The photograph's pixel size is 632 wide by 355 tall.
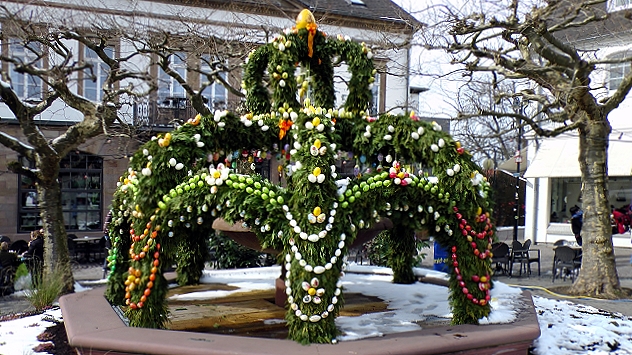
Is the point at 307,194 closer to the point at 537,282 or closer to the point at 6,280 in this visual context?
the point at 6,280

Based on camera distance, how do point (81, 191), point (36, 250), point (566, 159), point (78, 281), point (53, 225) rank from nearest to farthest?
point (53, 225) → point (36, 250) → point (78, 281) → point (81, 191) → point (566, 159)

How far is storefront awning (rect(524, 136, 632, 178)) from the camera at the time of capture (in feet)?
65.3

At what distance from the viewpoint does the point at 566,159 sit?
21953mm

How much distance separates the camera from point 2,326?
7.07 metres

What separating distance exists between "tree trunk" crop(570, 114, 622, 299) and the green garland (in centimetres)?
568

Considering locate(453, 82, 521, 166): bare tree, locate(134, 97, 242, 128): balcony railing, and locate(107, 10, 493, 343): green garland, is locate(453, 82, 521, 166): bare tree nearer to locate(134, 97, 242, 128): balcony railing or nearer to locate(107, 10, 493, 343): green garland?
locate(107, 10, 493, 343): green garland

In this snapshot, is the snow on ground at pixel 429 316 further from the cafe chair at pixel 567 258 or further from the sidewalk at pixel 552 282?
the cafe chair at pixel 567 258

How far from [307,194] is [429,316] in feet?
9.03

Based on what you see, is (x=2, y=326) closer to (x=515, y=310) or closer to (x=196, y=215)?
(x=196, y=215)

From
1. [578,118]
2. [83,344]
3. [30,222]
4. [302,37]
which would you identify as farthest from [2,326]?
[30,222]

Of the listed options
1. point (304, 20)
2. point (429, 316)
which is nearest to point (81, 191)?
point (304, 20)

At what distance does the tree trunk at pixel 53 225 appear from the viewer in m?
10.8

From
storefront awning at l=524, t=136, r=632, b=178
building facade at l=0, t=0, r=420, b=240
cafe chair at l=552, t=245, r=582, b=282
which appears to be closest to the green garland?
cafe chair at l=552, t=245, r=582, b=282

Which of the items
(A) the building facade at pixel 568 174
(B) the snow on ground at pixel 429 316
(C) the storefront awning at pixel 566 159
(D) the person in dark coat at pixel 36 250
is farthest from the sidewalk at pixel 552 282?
(D) the person in dark coat at pixel 36 250
